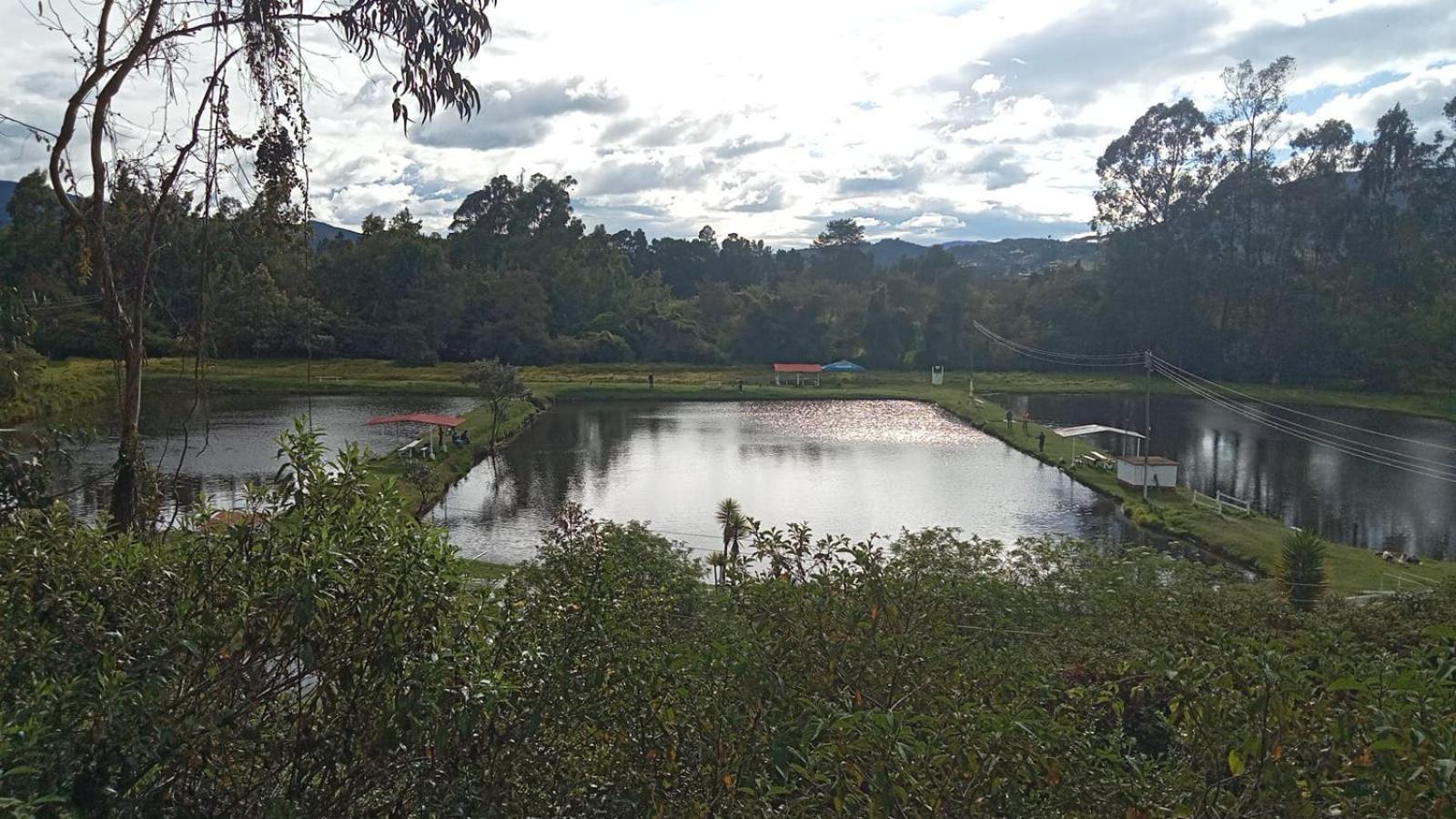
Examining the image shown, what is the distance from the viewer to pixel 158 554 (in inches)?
190

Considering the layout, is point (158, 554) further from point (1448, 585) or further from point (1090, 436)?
point (1090, 436)

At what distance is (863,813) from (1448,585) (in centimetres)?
1189

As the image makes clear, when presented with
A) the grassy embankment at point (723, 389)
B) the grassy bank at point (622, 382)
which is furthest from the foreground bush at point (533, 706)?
the grassy bank at point (622, 382)

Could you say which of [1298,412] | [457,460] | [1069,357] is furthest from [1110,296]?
[457,460]

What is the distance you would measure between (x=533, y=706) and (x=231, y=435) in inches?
1359

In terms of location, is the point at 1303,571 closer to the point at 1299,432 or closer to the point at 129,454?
the point at 129,454

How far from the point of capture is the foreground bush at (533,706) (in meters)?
3.69

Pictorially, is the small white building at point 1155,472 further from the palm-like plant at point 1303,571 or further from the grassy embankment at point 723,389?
the palm-like plant at point 1303,571

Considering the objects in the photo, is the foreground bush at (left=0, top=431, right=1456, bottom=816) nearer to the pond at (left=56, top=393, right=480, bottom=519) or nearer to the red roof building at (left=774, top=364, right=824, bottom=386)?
the pond at (left=56, top=393, right=480, bottom=519)

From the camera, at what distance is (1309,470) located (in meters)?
31.3

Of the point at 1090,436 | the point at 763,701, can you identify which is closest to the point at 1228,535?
the point at 1090,436

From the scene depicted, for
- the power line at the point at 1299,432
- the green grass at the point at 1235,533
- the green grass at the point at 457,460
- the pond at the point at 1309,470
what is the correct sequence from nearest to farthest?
the green grass at the point at 1235,533 < the pond at the point at 1309,470 < the green grass at the point at 457,460 < the power line at the point at 1299,432

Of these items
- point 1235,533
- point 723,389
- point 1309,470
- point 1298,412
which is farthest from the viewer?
point 723,389

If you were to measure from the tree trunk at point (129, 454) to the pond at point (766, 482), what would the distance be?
1290 cm
